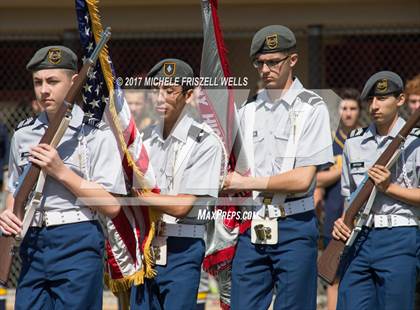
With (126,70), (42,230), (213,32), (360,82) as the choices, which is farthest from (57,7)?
(42,230)

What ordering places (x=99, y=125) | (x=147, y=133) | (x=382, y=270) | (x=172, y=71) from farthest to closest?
(x=382, y=270) → (x=147, y=133) → (x=172, y=71) → (x=99, y=125)

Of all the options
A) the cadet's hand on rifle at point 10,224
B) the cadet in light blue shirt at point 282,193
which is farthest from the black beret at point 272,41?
the cadet's hand on rifle at point 10,224

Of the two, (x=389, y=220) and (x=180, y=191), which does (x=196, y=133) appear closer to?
(x=180, y=191)

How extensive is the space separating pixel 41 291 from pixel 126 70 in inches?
190

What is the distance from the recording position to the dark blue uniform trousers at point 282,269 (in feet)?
20.3

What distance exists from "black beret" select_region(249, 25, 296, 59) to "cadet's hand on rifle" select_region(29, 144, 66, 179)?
1416mm

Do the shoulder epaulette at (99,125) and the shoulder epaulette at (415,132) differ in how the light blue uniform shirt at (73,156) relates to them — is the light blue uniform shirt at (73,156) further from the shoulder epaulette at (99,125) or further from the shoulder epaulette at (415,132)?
the shoulder epaulette at (415,132)

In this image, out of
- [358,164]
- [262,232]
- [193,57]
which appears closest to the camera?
[262,232]

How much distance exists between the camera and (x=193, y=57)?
10.5m

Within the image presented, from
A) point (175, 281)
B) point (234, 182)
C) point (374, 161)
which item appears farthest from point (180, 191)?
point (374, 161)

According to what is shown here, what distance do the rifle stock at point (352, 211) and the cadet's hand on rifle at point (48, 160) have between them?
1814 mm

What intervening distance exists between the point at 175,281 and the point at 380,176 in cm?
138

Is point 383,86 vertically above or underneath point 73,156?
above

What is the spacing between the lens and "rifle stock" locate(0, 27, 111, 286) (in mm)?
5629
